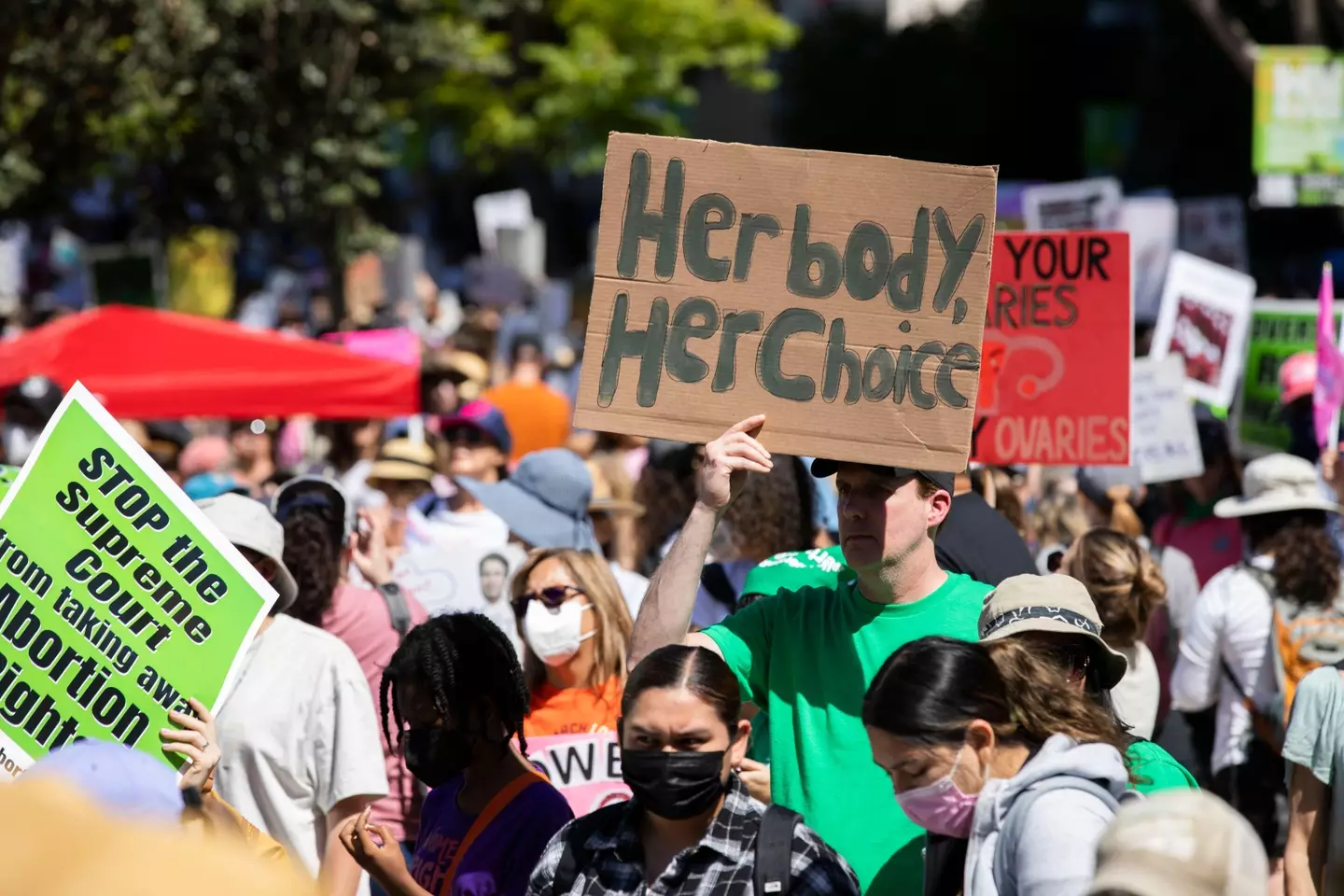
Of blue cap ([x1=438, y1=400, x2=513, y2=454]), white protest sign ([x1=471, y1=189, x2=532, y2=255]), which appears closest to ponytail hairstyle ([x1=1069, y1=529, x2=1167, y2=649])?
blue cap ([x1=438, y1=400, x2=513, y2=454])

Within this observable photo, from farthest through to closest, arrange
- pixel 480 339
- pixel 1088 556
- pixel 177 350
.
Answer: pixel 480 339
pixel 177 350
pixel 1088 556

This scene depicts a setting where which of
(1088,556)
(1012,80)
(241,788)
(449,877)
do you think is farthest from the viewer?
(1012,80)

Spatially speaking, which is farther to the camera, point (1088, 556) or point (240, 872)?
point (1088, 556)

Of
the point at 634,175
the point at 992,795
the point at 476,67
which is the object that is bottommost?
the point at 992,795

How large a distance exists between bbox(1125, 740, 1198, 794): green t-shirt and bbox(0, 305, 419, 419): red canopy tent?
700 centimetres

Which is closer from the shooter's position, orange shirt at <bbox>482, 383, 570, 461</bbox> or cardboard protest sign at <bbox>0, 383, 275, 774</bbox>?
cardboard protest sign at <bbox>0, 383, 275, 774</bbox>

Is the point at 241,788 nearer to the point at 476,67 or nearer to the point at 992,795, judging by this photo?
the point at 992,795

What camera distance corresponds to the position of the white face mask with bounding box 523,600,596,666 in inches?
201

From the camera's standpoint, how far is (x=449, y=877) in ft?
13.2

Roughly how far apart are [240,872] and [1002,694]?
1785 millimetres

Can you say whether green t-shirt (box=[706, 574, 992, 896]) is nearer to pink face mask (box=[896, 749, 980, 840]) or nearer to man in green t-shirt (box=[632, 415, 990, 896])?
man in green t-shirt (box=[632, 415, 990, 896])

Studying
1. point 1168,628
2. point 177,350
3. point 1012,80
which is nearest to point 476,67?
point 177,350

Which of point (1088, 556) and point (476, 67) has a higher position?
point (476, 67)

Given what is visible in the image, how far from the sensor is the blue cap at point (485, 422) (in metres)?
8.43
